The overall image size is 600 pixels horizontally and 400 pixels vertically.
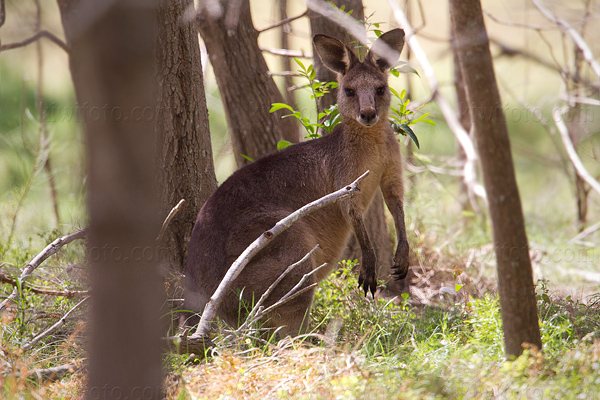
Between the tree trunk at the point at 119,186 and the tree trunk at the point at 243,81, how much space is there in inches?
137

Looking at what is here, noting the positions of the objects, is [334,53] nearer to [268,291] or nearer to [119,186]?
[268,291]

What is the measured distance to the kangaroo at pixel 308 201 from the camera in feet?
13.6

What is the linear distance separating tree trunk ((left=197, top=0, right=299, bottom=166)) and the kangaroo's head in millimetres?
1113

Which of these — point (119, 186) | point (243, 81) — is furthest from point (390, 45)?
point (119, 186)

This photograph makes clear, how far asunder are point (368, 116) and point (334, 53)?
0.80 meters

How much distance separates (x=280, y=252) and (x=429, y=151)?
6761 millimetres

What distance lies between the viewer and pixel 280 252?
416cm

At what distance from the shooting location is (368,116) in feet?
14.2

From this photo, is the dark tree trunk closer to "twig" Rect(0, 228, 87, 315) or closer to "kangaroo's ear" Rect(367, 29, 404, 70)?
"kangaroo's ear" Rect(367, 29, 404, 70)

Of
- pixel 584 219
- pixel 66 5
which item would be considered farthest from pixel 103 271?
pixel 584 219

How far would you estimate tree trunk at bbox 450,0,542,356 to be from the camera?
2.87 meters

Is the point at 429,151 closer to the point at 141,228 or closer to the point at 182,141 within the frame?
the point at 182,141

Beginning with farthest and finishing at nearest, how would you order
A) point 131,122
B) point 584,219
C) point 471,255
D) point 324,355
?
point 584,219, point 471,255, point 324,355, point 131,122

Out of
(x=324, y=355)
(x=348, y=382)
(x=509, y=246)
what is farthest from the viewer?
(x=324, y=355)
